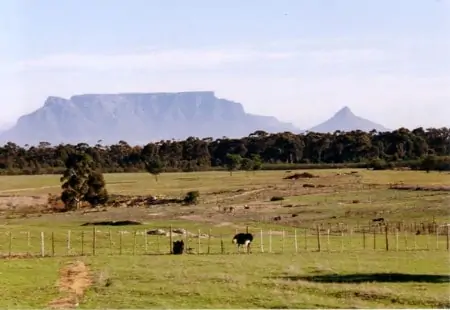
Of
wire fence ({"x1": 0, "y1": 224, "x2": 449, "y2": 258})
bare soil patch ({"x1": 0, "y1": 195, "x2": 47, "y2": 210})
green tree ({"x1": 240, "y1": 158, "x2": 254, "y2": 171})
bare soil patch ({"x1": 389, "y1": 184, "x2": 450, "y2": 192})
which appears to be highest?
green tree ({"x1": 240, "y1": 158, "x2": 254, "y2": 171})

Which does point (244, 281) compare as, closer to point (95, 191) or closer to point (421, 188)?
point (95, 191)

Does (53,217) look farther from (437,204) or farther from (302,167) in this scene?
(302,167)

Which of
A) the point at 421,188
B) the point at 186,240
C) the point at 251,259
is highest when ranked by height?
the point at 421,188

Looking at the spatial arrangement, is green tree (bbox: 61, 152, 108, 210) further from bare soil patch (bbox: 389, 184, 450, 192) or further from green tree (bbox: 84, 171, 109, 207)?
bare soil patch (bbox: 389, 184, 450, 192)

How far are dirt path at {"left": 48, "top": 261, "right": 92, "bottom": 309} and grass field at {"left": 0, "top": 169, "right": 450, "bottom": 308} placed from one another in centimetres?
10

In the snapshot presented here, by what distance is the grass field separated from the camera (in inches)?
1064

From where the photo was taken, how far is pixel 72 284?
102 ft

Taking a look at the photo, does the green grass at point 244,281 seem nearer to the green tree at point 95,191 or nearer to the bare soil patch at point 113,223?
the bare soil patch at point 113,223

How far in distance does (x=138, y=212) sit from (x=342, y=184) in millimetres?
39823

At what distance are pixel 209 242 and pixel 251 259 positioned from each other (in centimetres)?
1035

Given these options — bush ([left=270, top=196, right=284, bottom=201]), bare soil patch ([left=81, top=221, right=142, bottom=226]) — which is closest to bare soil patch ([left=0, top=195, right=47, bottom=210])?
bare soil patch ([left=81, top=221, right=142, bottom=226])

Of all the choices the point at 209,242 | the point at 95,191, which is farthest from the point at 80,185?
the point at 209,242

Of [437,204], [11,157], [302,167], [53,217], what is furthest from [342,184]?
[11,157]

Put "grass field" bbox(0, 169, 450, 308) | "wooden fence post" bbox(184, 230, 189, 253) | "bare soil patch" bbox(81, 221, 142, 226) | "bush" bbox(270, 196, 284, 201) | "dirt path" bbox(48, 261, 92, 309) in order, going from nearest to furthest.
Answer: "dirt path" bbox(48, 261, 92, 309) < "grass field" bbox(0, 169, 450, 308) < "wooden fence post" bbox(184, 230, 189, 253) < "bare soil patch" bbox(81, 221, 142, 226) < "bush" bbox(270, 196, 284, 201)
